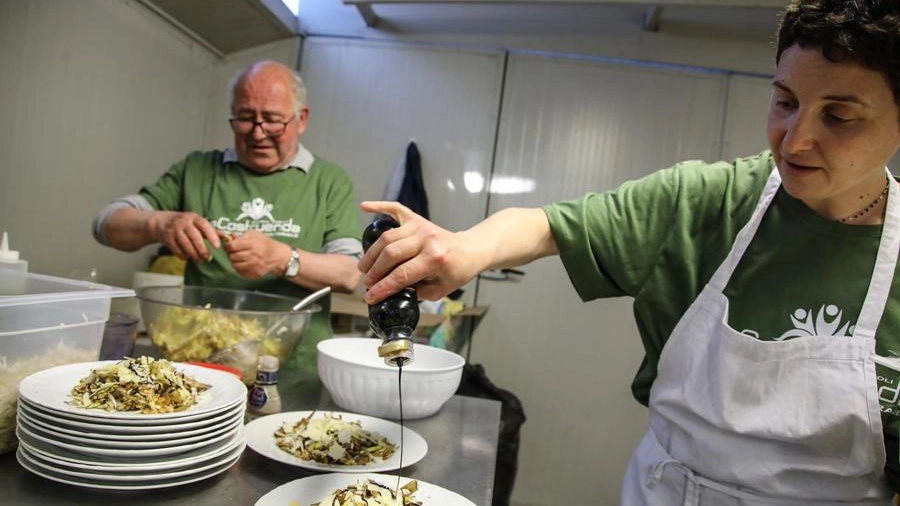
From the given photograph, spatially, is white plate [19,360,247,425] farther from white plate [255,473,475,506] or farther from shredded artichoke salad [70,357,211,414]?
white plate [255,473,475,506]

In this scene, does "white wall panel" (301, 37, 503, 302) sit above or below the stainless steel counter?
above

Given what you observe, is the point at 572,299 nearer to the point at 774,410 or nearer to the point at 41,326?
the point at 774,410

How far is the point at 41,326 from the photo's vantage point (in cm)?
94

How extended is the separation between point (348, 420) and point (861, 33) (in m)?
1.02

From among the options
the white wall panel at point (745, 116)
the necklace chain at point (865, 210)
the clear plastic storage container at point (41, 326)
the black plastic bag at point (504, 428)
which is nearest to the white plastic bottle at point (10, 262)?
the clear plastic storage container at point (41, 326)

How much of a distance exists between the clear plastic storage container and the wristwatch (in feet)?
1.99

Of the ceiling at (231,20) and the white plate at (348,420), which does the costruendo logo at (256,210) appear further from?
the ceiling at (231,20)

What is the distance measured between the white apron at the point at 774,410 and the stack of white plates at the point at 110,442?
0.76 m

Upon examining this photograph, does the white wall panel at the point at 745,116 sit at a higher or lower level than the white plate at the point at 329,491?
higher

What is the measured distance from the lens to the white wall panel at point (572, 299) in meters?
3.59

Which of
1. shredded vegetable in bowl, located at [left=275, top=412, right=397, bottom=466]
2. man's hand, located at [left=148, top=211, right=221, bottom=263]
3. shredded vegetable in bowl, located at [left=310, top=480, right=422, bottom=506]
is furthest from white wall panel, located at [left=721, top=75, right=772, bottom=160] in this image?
shredded vegetable in bowl, located at [left=310, top=480, right=422, bottom=506]

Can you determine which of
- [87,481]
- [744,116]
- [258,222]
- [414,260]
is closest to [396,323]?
[414,260]

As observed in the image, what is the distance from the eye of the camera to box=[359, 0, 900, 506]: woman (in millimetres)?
856

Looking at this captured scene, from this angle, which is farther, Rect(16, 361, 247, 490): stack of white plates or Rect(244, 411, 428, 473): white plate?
Rect(244, 411, 428, 473): white plate
